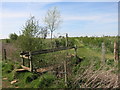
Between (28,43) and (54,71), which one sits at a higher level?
(28,43)

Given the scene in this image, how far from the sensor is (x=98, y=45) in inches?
672

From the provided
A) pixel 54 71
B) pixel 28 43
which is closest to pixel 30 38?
pixel 28 43

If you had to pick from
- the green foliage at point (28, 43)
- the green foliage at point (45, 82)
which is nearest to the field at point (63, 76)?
the green foliage at point (45, 82)

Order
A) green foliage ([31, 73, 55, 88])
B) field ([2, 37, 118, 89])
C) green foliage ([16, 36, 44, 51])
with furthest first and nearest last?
green foliage ([16, 36, 44, 51]), green foliage ([31, 73, 55, 88]), field ([2, 37, 118, 89])

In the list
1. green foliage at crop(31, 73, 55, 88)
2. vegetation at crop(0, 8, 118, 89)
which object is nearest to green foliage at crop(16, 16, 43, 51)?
vegetation at crop(0, 8, 118, 89)

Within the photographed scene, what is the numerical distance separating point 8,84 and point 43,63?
1896mm

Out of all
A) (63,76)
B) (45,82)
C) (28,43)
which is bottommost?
(45,82)

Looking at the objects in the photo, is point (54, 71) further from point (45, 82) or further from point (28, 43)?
point (28, 43)

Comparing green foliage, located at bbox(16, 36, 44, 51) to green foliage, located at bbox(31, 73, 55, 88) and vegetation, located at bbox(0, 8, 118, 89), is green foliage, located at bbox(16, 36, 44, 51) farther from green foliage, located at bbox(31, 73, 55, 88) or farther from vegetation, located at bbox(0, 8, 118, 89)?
green foliage, located at bbox(31, 73, 55, 88)

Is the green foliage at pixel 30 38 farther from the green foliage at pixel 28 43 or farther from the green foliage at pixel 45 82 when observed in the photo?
the green foliage at pixel 45 82

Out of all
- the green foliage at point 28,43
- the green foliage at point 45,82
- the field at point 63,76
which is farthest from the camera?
the green foliage at point 28,43

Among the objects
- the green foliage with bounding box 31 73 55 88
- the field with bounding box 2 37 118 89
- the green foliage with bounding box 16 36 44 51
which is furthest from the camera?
the green foliage with bounding box 16 36 44 51

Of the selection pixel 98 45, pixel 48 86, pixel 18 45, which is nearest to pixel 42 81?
pixel 48 86

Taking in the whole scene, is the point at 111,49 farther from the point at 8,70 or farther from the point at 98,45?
the point at 8,70
